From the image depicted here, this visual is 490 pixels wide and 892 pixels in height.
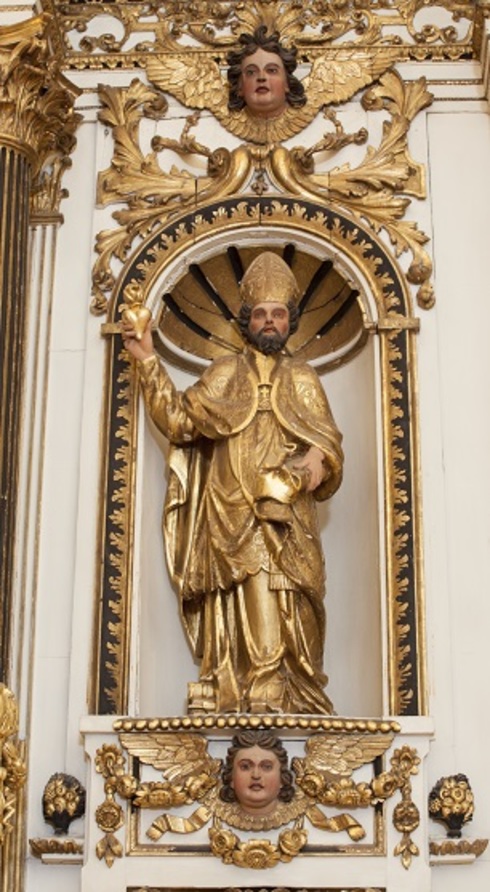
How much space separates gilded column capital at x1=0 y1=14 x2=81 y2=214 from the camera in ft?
21.8

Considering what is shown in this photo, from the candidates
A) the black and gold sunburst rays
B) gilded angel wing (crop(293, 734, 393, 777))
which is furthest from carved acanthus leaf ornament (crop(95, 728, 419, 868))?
the black and gold sunburst rays

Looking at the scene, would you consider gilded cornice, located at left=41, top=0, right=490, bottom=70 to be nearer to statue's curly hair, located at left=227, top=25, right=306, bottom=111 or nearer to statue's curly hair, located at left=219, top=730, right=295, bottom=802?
statue's curly hair, located at left=227, top=25, right=306, bottom=111

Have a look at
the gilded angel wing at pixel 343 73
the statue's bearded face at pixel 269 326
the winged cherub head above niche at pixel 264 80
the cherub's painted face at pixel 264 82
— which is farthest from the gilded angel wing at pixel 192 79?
the statue's bearded face at pixel 269 326

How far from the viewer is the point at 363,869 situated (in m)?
5.85

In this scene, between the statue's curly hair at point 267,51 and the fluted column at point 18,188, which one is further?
the statue's curly hair at point 267,51

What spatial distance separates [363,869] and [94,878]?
99 cm

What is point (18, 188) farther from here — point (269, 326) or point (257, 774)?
point (257, 774)

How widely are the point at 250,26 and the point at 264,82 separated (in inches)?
18.1

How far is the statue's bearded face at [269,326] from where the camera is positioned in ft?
21.8

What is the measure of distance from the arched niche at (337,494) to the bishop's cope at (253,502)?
0.57 feet

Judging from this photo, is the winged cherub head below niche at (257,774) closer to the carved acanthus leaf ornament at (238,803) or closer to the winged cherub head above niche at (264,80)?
the carved acanthus leaf ornament at (238,803)

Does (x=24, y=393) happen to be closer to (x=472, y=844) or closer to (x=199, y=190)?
(x=199, y=190)

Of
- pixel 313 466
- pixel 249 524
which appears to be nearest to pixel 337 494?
pixel 313 466

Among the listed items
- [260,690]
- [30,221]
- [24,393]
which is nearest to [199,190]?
[30,221]
